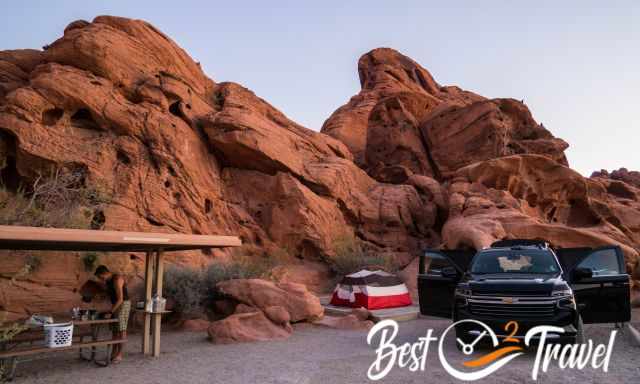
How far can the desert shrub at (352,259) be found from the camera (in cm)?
2086

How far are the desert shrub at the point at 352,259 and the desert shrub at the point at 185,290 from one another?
8.37m

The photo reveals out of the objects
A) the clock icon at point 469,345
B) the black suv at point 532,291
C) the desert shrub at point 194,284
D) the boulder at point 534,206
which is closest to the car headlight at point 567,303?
the black suv at point 532,291

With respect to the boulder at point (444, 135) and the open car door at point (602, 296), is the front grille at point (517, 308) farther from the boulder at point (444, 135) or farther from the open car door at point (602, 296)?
the boulder at point (444, 135)

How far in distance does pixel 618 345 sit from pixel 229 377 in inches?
327

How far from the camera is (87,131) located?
1947cm

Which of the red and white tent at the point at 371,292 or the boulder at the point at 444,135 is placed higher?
the boulder at the point at 444,135

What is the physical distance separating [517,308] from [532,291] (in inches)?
16.7

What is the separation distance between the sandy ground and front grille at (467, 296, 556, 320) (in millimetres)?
785

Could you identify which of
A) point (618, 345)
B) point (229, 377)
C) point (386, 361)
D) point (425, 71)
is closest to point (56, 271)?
point (229, 377)

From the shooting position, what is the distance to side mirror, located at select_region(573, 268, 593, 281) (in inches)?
354

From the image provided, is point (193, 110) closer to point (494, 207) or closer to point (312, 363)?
point (494, 207)

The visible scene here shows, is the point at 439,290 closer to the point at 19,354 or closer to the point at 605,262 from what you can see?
the point at 605,262

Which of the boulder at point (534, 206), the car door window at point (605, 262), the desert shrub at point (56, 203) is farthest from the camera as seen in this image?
the boulder at point (534, 206)

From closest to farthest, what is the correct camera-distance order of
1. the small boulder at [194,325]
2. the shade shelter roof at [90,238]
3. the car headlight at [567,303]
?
the shade shelter roof at [90,238]
the car headlight at [567,303]
the small boulder at [194,325]
